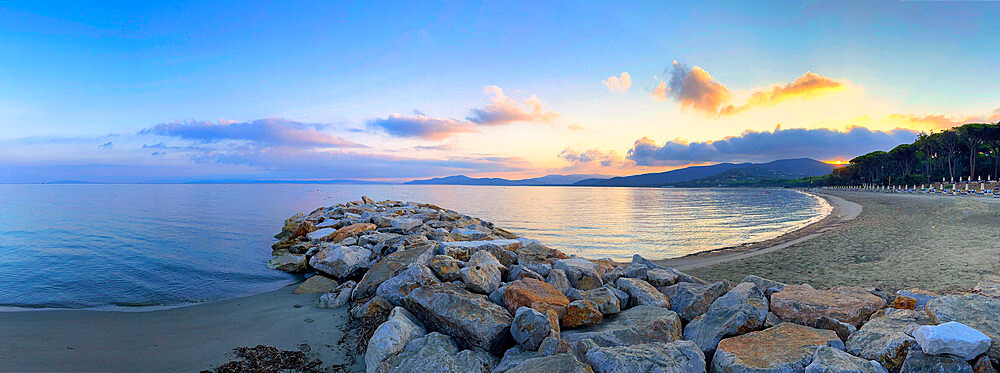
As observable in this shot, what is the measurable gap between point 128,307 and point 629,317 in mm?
8353

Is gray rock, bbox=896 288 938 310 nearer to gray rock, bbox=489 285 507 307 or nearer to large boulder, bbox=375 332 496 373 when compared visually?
gray rock, bbox=489 285 507 307

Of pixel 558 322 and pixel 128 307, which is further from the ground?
pixel 558 322

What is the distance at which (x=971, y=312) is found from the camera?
375 centimetres

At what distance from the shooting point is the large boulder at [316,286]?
24.5 ft

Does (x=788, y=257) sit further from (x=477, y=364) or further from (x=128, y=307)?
(x=128, y=307)

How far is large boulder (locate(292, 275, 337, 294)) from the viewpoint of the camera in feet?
24.5

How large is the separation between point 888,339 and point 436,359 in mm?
3834

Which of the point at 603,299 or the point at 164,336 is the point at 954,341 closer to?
the point at 603,299

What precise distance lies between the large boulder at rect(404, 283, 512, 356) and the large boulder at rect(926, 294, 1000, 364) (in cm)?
408

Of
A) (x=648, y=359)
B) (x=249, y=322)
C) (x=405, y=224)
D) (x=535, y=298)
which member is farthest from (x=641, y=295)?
(x=405, y=224)

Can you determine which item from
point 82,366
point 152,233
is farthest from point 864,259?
point 152,233

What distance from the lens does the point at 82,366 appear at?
4.26m

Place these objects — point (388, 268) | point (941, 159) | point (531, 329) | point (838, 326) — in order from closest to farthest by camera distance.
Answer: point (531, 329), point (838, 326), point (388, 268), point (941, 159)

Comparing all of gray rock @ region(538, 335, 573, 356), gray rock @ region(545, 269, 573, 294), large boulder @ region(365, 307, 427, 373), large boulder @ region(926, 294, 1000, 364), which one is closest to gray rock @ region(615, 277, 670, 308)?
gray rock @ region(545, 269, 573, 294)
